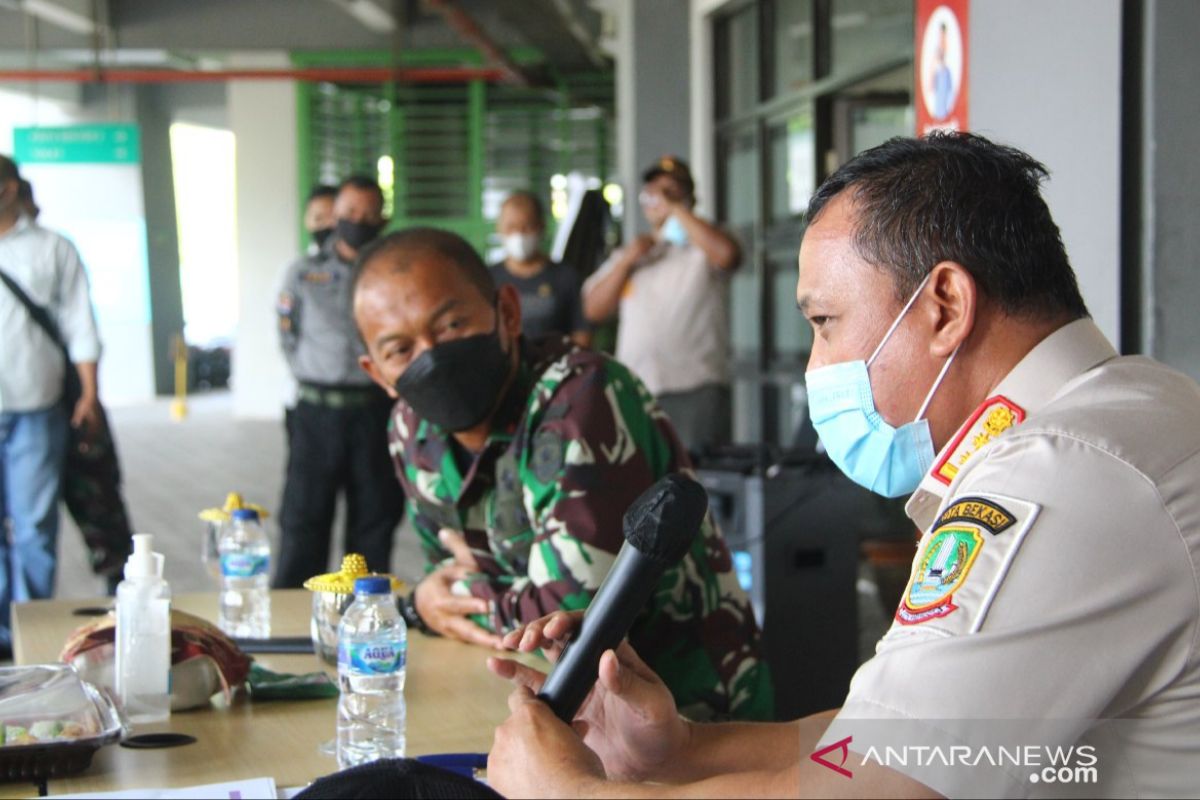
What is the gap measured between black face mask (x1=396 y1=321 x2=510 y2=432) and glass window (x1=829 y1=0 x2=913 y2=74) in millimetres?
3658

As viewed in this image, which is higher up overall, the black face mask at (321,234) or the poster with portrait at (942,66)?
the poster with portrait at (942,66)

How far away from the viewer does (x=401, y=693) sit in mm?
1657

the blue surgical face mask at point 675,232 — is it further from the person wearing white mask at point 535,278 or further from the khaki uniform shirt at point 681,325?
the person wearing white mask at point 535,278

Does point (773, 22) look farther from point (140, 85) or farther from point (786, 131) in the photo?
point (140, 85)

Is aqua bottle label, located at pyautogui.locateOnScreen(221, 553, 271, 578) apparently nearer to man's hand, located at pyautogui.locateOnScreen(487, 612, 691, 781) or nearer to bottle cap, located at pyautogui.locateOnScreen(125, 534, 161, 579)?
bottle cap, located at pyautogui.locateOnScreen(125, 534, 161, 579)

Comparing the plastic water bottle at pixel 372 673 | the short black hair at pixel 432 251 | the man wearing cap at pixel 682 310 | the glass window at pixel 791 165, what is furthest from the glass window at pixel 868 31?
the plastic water bottle at pixel 372 673

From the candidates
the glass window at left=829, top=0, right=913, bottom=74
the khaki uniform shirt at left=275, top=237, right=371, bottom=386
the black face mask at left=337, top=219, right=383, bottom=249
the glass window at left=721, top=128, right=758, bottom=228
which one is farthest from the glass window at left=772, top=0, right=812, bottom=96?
the khaki uniform shirt at left=275, top=237, right=371, bottom=386

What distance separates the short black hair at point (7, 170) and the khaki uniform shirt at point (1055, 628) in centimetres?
427

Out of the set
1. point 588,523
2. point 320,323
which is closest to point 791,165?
point 320,323

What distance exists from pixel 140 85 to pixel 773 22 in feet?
36.3

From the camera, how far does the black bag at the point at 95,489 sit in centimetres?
475

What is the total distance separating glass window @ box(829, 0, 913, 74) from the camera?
5.39 m

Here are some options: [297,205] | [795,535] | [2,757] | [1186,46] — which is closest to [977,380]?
[2,757]

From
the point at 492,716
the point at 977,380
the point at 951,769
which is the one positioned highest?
the point at 977,380
